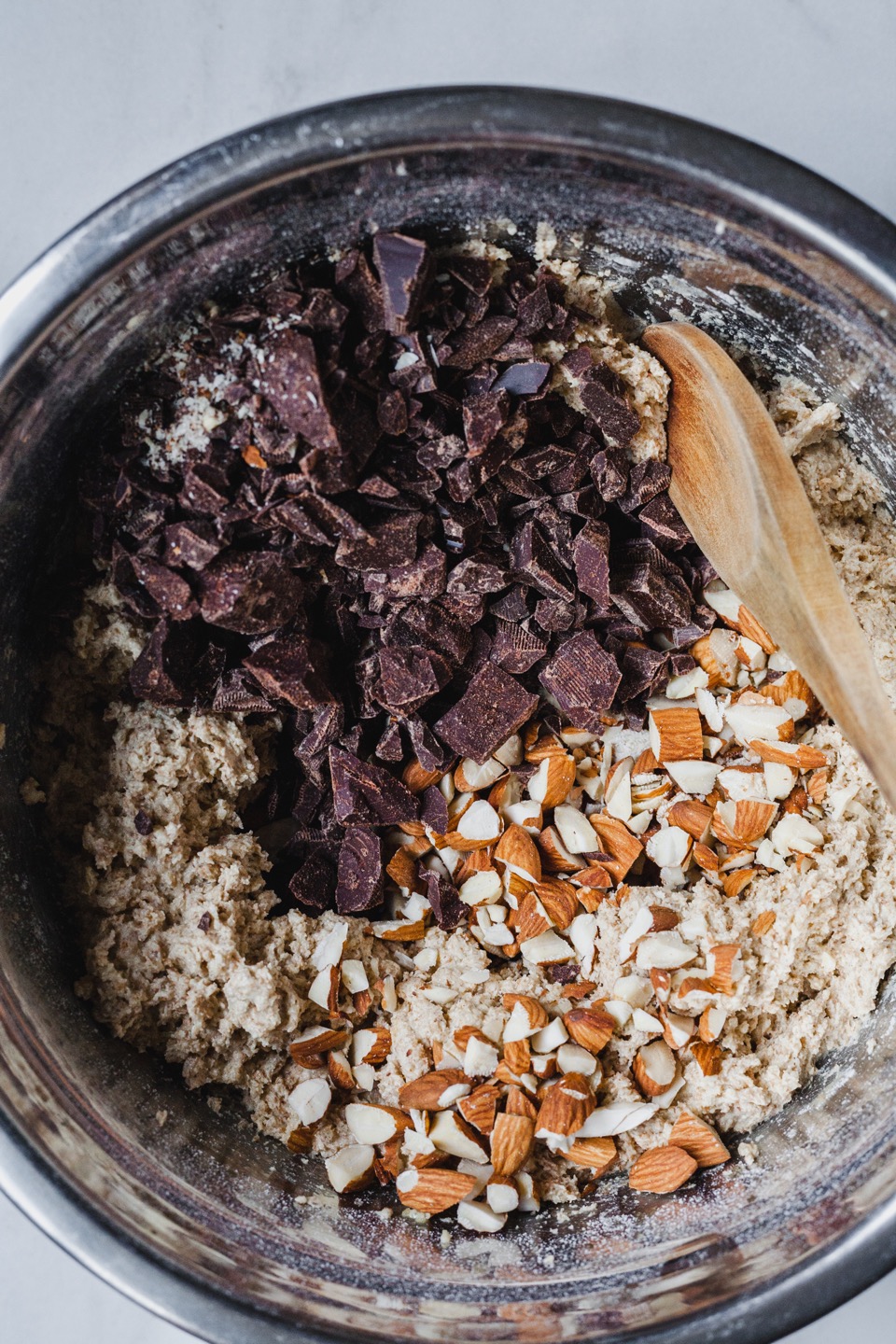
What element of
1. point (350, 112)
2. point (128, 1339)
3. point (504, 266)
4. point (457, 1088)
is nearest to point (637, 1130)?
point (457, 1088)

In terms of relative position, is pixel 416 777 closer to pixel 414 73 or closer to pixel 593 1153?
pixel 593 1153

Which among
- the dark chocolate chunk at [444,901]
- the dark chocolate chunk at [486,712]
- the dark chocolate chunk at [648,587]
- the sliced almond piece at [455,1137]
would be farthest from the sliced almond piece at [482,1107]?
the dark chocolate chunk at [648,587]

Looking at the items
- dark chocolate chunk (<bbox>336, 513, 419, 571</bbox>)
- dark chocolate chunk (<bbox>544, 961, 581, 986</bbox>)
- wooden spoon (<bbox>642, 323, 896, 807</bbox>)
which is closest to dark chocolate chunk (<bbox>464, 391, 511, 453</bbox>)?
dark chocolate chunk (<bbox>336, 513, 419, 571</bbox>)

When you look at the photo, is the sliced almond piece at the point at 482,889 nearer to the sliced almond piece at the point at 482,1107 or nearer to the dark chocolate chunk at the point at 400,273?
the sliced almond piece at the point at 482,1107

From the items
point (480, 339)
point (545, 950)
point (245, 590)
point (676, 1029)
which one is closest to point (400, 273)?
point (480, 339)

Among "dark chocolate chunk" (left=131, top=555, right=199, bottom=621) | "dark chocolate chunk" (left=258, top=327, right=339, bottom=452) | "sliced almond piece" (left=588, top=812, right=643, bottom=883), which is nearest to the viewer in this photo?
"dark chocolate chunk" (left=258, top=327, right=339, bottom=452)

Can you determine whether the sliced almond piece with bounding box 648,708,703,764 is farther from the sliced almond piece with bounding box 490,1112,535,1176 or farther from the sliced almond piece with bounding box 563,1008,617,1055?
the sliced almond piece with bounding box 490,1112,535,1176
